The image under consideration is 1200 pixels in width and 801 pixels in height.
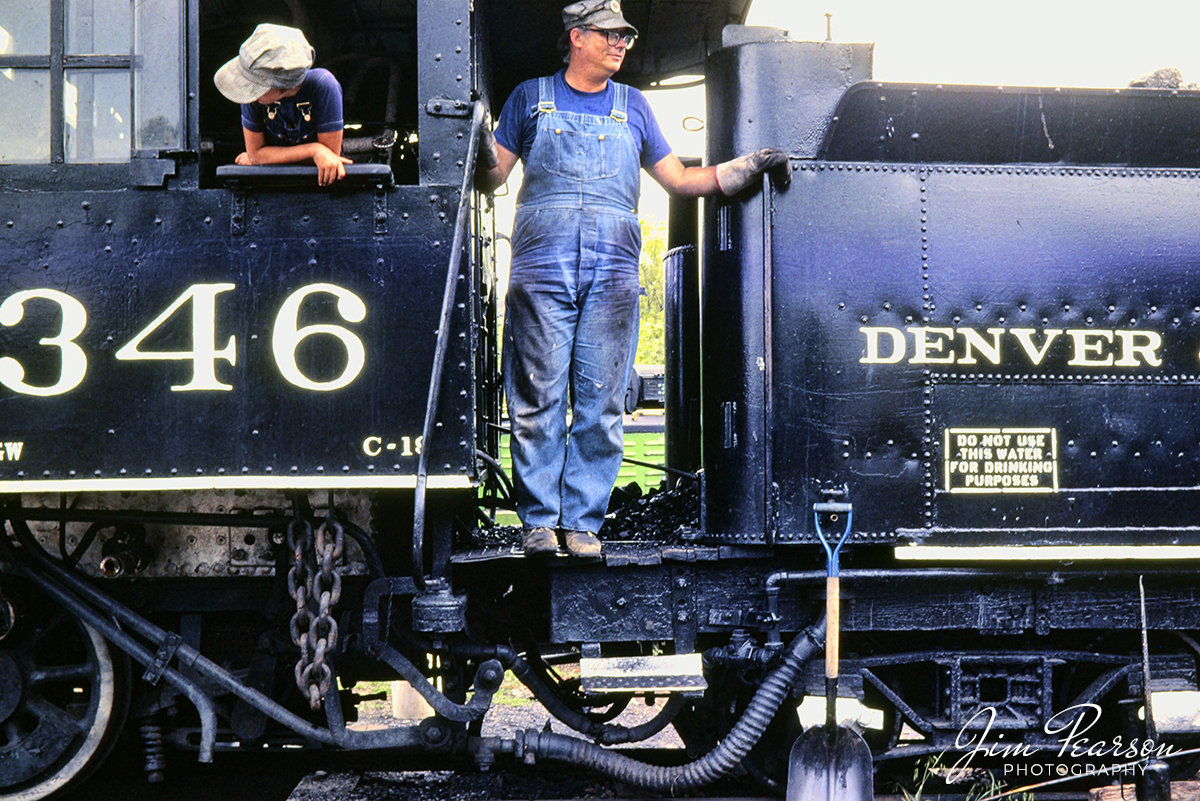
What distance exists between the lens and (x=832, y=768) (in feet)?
9.29

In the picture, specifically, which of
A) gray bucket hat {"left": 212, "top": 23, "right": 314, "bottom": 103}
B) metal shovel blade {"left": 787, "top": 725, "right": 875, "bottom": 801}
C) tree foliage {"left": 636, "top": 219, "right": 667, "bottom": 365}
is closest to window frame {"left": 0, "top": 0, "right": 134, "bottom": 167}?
gray bucket hat {"left": 212, "top": 23, "right": 314, "bottom": 103}

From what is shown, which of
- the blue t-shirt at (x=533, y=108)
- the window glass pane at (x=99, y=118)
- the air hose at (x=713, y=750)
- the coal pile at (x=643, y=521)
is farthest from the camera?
the coal pile at (x=643, y=521)

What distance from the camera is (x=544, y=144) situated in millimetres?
3098

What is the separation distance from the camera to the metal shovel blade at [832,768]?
2.81 meters

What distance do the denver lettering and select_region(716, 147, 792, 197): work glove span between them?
1.95 ft

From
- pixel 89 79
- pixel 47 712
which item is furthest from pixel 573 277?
pixel 47 712

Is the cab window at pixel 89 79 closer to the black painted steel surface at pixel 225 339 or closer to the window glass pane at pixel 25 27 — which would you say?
the window glass pane at pixel 25 27

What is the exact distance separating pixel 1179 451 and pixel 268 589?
307 cm

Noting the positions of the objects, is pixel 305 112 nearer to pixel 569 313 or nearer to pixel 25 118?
pixel 25 118

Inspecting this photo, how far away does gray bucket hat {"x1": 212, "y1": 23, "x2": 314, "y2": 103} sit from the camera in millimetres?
2672

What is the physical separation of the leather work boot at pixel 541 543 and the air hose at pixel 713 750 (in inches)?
24.4

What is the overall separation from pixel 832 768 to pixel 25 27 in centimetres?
327

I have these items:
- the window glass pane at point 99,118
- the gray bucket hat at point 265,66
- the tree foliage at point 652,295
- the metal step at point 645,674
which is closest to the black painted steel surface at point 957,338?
the metal step at point 645,674

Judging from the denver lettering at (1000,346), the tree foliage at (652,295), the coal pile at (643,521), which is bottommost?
the coal pile at (643,521)
